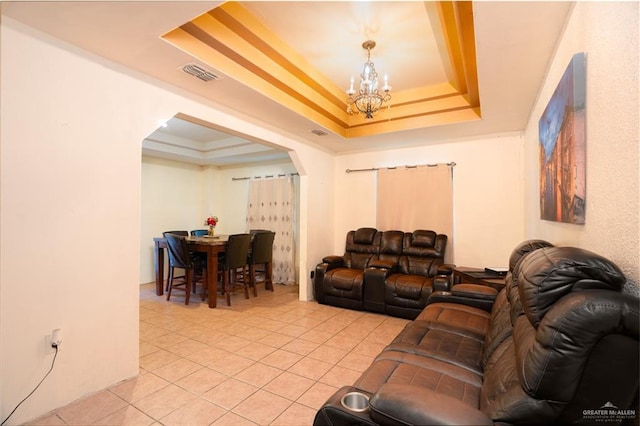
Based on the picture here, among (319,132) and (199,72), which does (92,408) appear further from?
(319,132)

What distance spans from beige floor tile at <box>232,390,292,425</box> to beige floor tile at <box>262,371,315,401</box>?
0.05m

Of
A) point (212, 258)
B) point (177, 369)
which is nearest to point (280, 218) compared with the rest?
point (212, 258)

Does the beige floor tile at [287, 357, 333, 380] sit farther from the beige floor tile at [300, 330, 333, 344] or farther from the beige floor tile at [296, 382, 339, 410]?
the beige floor tile at [300, 330, 333, 344]

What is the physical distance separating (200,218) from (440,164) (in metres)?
5.01

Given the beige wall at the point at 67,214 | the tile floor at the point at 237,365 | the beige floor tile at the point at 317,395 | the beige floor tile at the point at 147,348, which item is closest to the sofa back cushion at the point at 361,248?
the tile floor at the point at 237,365

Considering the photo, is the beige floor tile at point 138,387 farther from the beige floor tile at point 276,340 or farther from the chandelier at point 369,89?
the chandelier at point 369,89

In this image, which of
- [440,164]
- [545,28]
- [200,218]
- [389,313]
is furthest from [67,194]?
[200,218]

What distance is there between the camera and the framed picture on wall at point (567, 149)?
135 centimetres

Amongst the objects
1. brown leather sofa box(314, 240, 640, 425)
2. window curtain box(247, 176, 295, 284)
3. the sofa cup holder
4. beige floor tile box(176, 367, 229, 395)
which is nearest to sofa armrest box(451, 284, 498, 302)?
brown leather sofa box(314, 240, 640, 425)

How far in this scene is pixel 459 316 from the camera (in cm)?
227

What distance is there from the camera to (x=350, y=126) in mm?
4109

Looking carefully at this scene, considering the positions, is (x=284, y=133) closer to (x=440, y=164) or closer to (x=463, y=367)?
(x=440, y=164)

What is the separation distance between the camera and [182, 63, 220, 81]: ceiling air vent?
2242mm

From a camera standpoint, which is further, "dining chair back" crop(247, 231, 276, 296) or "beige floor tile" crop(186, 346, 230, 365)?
"dining chair back" crop(247, 231, 276, 296)
